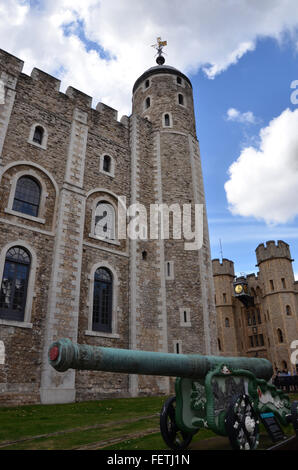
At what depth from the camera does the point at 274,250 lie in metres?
35.7

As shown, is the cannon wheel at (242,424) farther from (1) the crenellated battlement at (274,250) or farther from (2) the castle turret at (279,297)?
(1) the crenellated battlement at (274,250)

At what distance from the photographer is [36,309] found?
12008mm

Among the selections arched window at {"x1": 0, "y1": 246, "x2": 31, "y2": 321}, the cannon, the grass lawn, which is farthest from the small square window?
the cannon

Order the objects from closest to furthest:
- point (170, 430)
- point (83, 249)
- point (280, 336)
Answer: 1. point (170, 430)
2. point (83, 249)
3. point (280, 336)

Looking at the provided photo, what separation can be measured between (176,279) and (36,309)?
670 cm

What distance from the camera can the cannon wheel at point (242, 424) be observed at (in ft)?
12.9

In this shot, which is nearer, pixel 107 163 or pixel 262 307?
pixel 107 163

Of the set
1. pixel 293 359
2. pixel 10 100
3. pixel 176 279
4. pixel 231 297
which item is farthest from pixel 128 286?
pixel 231 297

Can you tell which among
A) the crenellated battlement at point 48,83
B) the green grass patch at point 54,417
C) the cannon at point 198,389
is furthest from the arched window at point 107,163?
the cannon at point 198,389

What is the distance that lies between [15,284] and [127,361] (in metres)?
9.22

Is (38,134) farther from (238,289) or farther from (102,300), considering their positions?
(238,289)

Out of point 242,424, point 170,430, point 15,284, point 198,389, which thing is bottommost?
point 170,430

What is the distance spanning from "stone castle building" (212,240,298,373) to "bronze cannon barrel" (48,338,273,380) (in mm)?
30277

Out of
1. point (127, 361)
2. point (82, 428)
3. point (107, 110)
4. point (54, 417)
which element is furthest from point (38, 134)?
point (127, 361)
